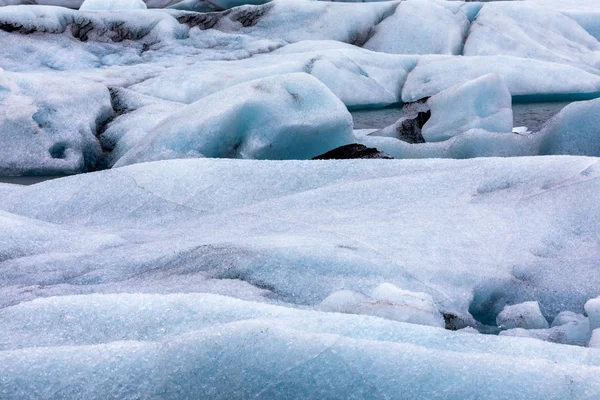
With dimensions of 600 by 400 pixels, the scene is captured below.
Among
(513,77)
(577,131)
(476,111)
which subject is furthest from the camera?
(513,77)

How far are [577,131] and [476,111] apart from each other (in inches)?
47.0

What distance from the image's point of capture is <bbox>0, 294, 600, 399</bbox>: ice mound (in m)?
1.13

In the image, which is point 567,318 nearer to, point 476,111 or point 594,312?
point 594,312

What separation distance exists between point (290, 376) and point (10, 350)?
0.53 metres

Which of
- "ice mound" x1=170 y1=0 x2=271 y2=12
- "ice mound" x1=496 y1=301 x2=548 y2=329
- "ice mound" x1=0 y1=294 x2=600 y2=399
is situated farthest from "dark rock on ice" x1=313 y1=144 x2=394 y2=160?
"ice mound" x1=170 y1=0 x2=271 y2=12

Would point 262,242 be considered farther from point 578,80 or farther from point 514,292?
point 578,80

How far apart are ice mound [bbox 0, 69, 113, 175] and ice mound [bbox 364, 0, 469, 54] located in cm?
449

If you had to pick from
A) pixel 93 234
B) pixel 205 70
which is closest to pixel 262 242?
pixel 93 234

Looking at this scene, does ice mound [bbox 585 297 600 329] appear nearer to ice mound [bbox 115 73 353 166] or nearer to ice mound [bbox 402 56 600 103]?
ice mound [bbox 115 73 353 166]

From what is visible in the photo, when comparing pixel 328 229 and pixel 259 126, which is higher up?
pixel 328 229

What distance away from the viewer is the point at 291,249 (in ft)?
6.46

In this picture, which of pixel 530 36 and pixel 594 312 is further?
pixel 530 36

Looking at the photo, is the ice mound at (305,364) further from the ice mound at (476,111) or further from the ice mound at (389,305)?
the ice mound at (476,111)

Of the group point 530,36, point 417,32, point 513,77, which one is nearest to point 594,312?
point 513,77
